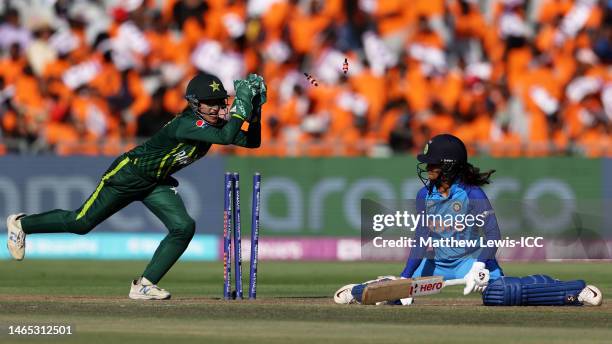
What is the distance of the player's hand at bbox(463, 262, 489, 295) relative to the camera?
10.4 meters

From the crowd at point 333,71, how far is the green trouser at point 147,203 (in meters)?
6.48

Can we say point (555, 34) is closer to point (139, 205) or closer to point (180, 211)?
point (139, 205)

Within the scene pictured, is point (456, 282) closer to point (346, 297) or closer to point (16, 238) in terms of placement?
point (346, 297)

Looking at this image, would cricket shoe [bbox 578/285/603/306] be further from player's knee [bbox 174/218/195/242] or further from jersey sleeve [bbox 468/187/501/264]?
player's knee [bbox 174/218/195/242]

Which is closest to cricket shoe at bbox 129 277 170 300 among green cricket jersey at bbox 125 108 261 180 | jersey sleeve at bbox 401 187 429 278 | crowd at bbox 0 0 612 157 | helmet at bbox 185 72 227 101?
green cricket jersey at bbox 125 108 261 180

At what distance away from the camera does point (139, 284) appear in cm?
1136

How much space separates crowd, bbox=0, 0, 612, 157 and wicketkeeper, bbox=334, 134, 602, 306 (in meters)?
6.88

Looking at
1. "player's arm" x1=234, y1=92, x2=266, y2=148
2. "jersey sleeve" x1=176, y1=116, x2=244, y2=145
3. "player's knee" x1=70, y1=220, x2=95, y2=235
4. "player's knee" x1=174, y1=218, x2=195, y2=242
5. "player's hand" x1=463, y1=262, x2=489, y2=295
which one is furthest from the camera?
"player's knee" x1=70, y1=220, x2=95, y2=235

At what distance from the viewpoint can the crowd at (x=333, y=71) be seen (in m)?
18.1

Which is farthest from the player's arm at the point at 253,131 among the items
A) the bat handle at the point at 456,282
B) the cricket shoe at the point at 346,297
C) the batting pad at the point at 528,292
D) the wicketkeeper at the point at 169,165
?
the batting pad at the point at 528,292

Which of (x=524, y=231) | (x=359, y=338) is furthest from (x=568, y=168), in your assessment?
(x=359, y=338)

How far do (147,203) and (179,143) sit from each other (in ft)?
2.13

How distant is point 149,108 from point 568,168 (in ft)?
18.4

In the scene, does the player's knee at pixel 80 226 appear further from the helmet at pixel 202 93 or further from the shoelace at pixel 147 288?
the helmet at pixel 202 93
